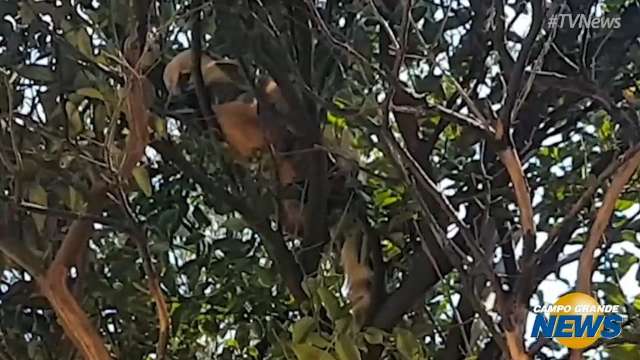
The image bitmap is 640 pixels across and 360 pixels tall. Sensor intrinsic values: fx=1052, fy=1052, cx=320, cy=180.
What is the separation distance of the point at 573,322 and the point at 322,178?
0.99 ft

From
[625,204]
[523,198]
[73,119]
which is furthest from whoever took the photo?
[625,204]

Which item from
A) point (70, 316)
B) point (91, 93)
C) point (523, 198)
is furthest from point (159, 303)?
point (523, 198)

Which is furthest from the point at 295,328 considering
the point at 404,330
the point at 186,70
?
the point at 186,70

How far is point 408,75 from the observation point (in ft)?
2.80

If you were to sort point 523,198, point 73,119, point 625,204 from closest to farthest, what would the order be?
point 523,198 < point 73,119 < point 625,204

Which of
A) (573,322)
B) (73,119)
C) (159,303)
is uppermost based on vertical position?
(73,119)

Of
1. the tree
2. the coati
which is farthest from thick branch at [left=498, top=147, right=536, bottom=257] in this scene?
the coati

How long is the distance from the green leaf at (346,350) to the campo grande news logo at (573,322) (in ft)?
0.41

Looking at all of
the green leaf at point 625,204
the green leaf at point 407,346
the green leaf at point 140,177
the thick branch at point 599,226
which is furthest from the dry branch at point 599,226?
the green leaf at point 140,177

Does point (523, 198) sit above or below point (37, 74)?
below

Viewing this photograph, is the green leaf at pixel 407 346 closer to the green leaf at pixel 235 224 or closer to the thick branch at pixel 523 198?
the thick branch at pixel 523 198

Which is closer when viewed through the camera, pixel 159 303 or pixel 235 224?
pixel 159 303

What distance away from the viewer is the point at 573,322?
72 cm

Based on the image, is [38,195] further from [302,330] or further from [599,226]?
[599,226]
